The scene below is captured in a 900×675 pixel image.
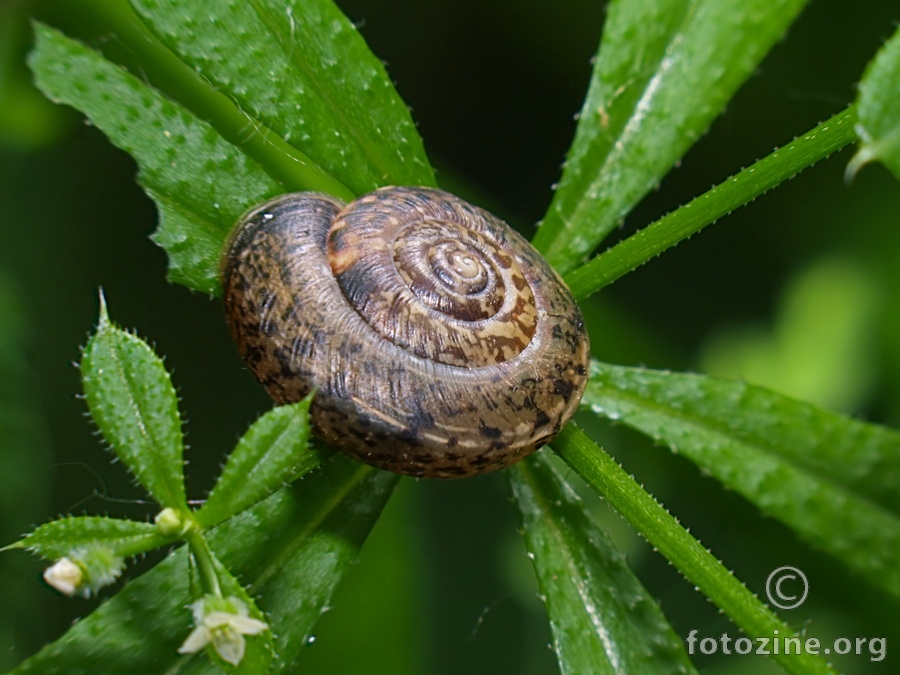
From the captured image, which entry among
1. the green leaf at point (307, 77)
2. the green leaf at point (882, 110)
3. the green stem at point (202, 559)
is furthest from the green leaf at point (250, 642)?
the green leaf at point (882, 110)

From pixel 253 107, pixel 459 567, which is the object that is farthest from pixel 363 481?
pixel 459 567

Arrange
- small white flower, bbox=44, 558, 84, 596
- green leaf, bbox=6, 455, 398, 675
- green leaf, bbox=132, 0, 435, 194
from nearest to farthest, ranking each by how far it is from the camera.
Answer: small white flower, bbox=44, 558, 84, 596 < green leaf, bbox=6, 455, 398, 675 < green leaf, bbox=132, 0, 435, 194

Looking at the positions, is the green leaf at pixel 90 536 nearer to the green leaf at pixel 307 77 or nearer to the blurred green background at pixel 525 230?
the green leaf at pixel 307 77

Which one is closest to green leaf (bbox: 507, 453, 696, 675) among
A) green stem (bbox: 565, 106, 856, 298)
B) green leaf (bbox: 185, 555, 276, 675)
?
green stem (bbox: 565, 106, 856, 298)

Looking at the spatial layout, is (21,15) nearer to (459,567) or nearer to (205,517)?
(205,517)

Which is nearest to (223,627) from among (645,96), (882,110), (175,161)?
(175,161)

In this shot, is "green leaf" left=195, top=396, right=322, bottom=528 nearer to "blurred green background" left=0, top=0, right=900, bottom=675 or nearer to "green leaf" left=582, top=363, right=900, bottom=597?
→ "green leaf" left=582, top=363, right=900, bottom=597
